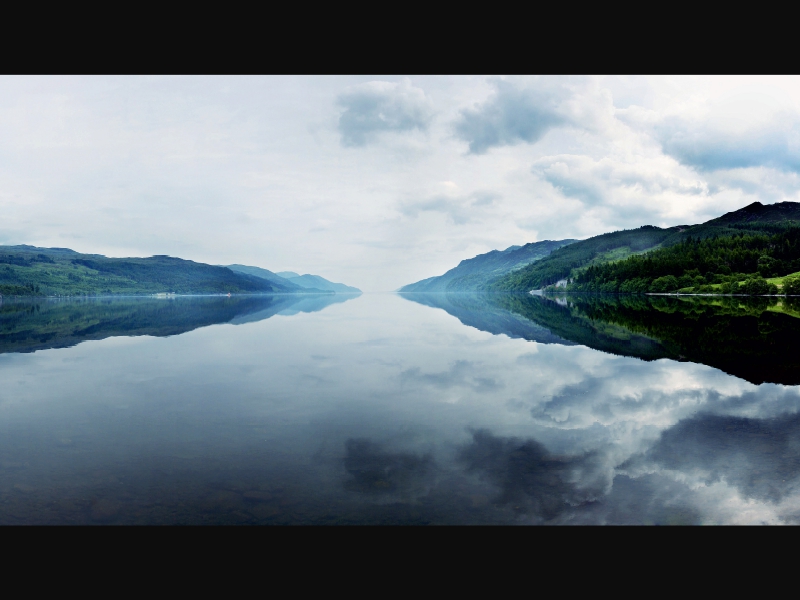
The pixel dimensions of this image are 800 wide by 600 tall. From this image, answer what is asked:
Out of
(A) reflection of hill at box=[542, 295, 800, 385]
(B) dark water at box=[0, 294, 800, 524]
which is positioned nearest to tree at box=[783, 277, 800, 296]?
(A) reflection of hill at box=[542, 295, 800, 385]

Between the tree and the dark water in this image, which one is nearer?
the dark water

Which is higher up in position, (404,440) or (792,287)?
(792,287)

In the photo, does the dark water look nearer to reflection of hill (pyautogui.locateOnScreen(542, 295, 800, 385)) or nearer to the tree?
reflection of hill (pyautogui.locateOnScreen(542, 295, 800, 385))

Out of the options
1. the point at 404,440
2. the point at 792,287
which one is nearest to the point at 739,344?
the point at 404,440

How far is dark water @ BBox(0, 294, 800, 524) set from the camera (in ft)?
37.8

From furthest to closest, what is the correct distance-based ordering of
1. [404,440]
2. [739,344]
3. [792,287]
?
[792,287] → [739,344] → [404,440]

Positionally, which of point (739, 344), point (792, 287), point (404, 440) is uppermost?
point (792, 287)

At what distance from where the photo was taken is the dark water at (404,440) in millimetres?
11523

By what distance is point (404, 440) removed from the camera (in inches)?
653

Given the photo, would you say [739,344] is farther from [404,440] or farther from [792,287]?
[792,287]

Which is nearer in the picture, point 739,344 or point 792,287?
point 739,344

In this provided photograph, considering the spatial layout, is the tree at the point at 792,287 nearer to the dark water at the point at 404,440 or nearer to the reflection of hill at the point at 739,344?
the reflection of hill at the point at 739,344

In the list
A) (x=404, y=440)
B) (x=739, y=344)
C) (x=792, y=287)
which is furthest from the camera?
(x=792, y=287)
